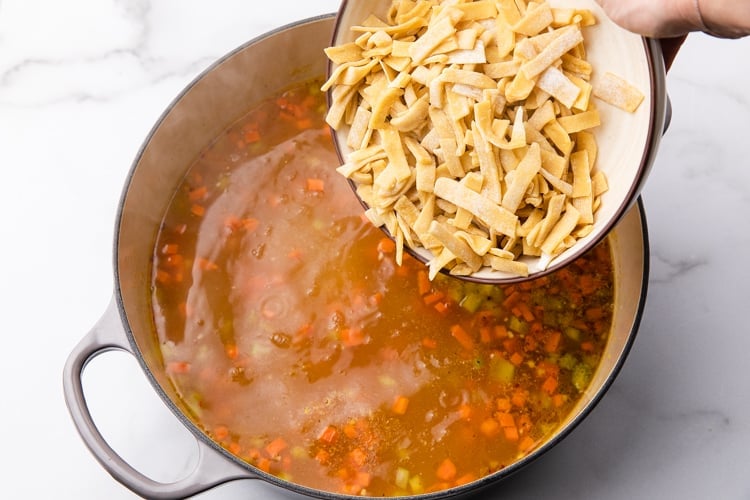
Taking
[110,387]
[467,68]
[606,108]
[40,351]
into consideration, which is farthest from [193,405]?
[606,108]

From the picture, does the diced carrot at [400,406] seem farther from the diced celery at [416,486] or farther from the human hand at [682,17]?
the human hand at [682,17]

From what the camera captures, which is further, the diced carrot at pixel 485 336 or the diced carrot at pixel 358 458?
the diced carrot at pixel 485 336

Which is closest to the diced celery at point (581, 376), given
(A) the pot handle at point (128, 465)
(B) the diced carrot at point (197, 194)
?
(A) the pot handle at point (128, 465)

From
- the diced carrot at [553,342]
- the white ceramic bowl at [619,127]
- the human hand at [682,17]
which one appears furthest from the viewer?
the diced carrot at [553,342]

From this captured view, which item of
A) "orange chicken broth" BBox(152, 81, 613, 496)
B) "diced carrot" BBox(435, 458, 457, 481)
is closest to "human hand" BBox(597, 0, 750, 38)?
"orange chicken broth" BBox(152, 81, 613, 496)

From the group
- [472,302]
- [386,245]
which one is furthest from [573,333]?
[386,245]

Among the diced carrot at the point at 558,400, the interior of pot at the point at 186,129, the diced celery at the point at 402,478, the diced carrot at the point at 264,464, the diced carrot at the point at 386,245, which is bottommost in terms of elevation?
the diced celery at the point at 402,478

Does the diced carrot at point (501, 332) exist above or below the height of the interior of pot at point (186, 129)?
below

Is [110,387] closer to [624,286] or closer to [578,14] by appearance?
[624,286]
